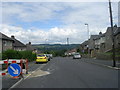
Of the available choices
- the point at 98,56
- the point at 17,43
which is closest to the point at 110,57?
the point at 98,56

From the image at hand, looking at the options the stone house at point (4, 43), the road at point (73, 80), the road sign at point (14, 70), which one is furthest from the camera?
the stone house at point (4, 43)

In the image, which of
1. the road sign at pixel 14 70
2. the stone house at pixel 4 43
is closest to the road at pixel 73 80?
the road sign at pixel 14 70

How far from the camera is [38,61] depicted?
3288 cm

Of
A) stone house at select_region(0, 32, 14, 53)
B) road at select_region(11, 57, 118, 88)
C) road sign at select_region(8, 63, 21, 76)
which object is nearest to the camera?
road at select_region(11, 57, 118, 88)

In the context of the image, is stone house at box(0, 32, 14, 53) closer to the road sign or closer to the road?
the road

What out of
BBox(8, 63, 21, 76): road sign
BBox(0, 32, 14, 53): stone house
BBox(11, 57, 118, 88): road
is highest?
BBox(0, 32, 14, 53): stone house

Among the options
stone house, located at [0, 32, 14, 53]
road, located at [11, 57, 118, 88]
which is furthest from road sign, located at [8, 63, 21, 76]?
stone house, located at [0, 32, 14, 53]

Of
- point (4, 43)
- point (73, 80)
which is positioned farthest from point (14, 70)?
point (4, 43)

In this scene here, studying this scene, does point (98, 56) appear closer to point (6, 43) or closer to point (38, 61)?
point (38, 61)

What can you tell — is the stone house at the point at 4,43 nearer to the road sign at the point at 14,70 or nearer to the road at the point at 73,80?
the road at the point at 73,80

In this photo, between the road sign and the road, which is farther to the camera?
the road sign

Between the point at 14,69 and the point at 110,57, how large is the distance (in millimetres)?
29486

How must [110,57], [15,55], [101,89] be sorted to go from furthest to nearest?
[110,57], [15,55], [101,89]

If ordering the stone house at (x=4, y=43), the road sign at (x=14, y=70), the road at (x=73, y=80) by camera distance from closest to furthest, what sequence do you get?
the road at (x=73, y=80) → the road sign at (x=14, y=70) → the stone house at (x=4, y=43)
